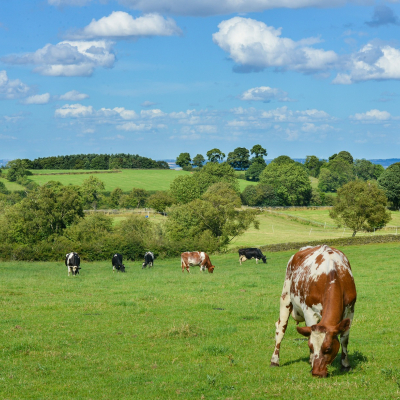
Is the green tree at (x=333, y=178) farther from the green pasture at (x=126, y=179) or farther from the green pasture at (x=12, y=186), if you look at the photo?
the green pasture at (x=12, y=186)

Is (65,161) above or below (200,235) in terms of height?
above

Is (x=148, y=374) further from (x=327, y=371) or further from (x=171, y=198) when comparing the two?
(x=171, y=198)

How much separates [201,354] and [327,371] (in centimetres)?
360

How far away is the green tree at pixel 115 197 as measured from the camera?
125131 mm

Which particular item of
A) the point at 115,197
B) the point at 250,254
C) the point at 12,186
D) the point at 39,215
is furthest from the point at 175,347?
the point at 12,186

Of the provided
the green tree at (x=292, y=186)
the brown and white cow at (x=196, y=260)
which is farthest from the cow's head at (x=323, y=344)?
the green tree at (x=292, y=186)

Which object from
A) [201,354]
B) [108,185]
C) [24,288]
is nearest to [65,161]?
[108,185]

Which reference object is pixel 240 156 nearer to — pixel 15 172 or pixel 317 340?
pixel 15 172

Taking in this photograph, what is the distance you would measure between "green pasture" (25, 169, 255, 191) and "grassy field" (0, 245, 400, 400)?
395 feet

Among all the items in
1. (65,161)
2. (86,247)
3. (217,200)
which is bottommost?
(86,247)

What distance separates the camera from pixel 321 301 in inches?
386

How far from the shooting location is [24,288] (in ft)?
81.7

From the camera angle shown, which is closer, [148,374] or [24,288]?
[148,374]

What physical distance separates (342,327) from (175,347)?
511cm
